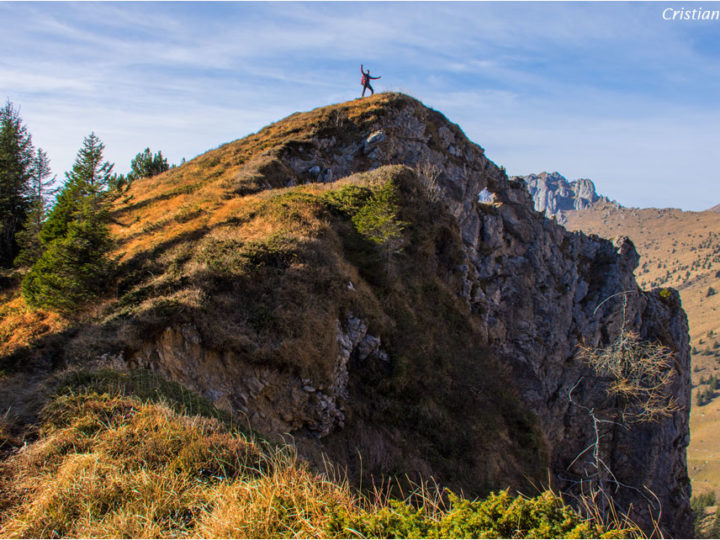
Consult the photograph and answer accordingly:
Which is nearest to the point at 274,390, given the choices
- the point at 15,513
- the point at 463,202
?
the point at 15,513

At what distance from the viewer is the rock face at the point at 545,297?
3588cm

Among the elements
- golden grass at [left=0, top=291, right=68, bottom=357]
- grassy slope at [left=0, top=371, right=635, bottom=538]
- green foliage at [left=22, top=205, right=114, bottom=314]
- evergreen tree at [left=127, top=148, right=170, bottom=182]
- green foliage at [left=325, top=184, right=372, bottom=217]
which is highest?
evergreen tree at [left=127, top=148, right=170, bottom=182]

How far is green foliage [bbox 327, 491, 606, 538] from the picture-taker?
13.0ft

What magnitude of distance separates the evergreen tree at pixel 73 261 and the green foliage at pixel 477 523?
1503 centimetres

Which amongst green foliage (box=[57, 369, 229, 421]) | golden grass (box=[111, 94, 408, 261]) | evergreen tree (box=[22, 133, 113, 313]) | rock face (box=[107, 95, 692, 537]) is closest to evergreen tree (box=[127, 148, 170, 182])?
golden grass (box=[111, 94, 408, 261])

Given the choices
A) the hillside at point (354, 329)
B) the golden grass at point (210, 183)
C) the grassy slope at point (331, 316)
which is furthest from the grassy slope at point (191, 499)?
the golden grass at point (210, 183)

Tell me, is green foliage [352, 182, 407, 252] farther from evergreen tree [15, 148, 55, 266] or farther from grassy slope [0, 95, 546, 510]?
evergreen tree [15, 148, 55, 266]

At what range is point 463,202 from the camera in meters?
43.1

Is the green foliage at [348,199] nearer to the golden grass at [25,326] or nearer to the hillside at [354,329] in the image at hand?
the hillside at [354,329]

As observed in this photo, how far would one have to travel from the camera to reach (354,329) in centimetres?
1698

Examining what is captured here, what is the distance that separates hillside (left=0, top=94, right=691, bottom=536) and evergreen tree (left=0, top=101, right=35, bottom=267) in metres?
7.86

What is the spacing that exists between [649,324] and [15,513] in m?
57.0

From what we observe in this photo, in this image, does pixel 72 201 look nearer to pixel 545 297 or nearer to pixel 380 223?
pixel 380 223

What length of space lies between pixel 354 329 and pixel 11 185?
32422mm
